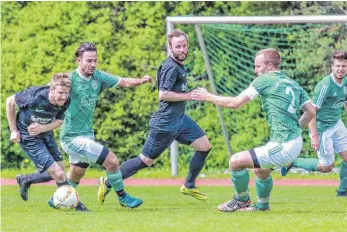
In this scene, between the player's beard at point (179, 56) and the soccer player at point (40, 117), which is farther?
the player's beard at point (179, 56)

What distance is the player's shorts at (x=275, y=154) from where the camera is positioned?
988 cm

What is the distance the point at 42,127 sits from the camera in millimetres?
10797

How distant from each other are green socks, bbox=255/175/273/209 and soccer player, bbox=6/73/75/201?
203 cm

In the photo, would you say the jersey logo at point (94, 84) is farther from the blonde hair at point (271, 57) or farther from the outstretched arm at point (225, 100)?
the blonde hair at point (271, 57)

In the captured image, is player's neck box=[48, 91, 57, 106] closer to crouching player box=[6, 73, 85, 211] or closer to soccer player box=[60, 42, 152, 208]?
crouching player box=[6, 73, 85, 211]

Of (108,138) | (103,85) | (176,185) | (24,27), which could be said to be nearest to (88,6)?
(24,27)

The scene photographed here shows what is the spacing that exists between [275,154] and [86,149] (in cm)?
210

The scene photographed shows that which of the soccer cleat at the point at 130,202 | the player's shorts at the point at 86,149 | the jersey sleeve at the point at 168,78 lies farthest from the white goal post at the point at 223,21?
the soccer cleat at the point at 130,202

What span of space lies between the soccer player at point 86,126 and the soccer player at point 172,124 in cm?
48

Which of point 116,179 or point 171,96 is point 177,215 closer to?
point 116,179

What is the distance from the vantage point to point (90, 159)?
1084cm

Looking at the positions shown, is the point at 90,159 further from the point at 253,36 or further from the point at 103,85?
the point at 253,36

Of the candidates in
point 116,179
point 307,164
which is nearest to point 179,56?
point 116,179

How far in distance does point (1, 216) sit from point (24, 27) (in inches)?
334
